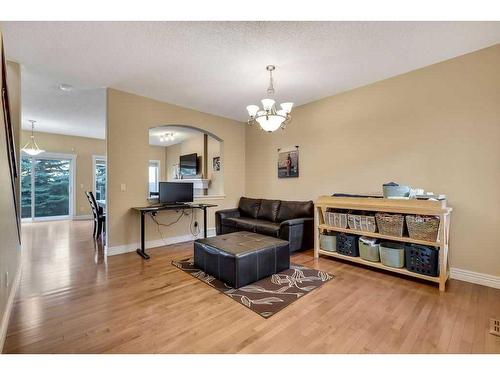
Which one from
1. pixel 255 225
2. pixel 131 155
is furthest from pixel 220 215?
pixel 131 155

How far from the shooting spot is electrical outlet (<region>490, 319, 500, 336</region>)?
183 cm

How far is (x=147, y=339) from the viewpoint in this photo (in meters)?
1.77

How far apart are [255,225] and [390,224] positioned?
2185mm

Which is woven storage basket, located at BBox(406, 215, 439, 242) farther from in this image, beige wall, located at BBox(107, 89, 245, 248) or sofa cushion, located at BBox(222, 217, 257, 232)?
beige wall, located at BBox(107, 89, 245, 248)

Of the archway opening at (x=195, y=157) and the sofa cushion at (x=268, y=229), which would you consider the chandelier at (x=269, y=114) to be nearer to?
the sofa cushion at (x=268, y=229)

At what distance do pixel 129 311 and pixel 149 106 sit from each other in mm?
3540

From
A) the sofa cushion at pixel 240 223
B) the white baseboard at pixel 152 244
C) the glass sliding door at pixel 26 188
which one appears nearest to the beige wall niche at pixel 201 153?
the sofa cushion at pixel 240 223

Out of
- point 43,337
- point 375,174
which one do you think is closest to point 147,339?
point 43,337

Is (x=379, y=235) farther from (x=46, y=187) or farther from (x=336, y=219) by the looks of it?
(x=46, y=187)

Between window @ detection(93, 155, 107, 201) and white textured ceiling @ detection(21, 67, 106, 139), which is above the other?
white textured ceiling @ detection(21, 67, 106, 139)

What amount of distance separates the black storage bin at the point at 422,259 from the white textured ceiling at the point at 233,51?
2334mm

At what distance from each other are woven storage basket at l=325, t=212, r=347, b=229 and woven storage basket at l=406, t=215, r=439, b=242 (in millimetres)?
810

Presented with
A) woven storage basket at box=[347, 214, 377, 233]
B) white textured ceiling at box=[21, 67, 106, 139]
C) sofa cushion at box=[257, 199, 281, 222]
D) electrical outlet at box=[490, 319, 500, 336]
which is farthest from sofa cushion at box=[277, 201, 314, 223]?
white textured ceiling at box=[21, 67, 106, 139]
